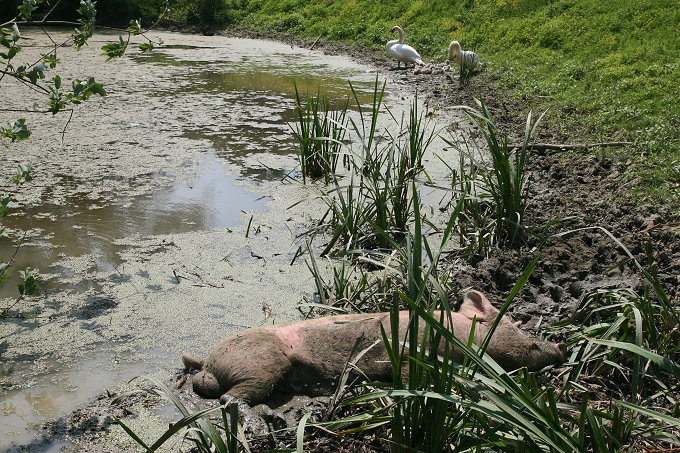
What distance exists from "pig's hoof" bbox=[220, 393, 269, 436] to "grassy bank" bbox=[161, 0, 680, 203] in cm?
354

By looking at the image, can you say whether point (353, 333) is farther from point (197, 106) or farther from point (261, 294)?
point (197, 106)

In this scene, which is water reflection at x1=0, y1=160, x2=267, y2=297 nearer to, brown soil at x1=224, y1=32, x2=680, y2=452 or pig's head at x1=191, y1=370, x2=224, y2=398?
pig's head at x1=191, y1=370, x2=224, y2=398

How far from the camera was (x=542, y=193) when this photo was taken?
18.8 feet

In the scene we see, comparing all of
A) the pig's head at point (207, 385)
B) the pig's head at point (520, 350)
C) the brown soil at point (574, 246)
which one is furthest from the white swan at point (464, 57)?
the pig's head at point (207, 385)

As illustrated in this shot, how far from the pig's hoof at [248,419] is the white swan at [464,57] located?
8.76 metres

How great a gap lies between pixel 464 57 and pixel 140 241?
7522 mm

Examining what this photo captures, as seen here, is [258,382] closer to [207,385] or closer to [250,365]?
[250,365]

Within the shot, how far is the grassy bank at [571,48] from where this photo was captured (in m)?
6.90

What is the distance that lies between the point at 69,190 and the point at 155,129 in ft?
7.60

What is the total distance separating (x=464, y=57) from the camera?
36.8 feet

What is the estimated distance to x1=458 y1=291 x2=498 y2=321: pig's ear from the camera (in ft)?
11.5

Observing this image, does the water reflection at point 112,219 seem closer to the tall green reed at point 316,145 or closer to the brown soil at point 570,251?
the tall green reed at point 316,145

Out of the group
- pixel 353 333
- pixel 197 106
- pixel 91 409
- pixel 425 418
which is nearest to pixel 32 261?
pixel 91 409

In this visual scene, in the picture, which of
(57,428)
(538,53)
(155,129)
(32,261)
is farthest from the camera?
(538,53)
